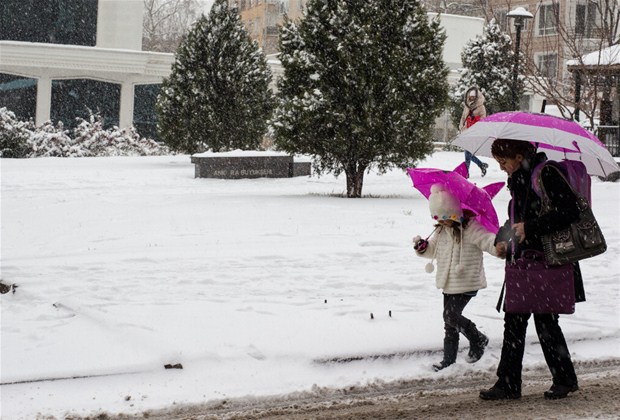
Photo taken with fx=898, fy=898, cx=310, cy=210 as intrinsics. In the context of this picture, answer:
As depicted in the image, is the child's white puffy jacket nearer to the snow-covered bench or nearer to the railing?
the snow-covered bench

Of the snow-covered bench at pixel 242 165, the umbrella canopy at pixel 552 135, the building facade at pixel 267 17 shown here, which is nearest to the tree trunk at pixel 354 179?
the snow-covered bench at pixel 242 165

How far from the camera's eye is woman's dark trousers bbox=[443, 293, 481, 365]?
5.89 metres

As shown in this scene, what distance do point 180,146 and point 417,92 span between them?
10.2 m

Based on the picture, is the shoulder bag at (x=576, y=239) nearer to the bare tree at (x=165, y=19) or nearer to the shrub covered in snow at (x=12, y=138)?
the shrub covered in snow at (x=12, y=138)

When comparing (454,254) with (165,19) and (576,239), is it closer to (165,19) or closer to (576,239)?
(576,239)

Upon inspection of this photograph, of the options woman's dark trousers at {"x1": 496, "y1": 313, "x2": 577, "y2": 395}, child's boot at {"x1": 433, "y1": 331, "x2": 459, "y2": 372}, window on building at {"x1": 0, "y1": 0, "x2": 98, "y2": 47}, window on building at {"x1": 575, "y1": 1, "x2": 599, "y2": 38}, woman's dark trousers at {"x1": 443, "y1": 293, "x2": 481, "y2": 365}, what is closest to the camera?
woman's dark trousers at {"x1": 496, "y1": 313, "x2": 577, "y2": 395}

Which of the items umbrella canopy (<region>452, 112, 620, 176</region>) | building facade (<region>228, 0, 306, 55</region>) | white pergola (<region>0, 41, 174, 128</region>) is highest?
building facade (<region>228, 0, 306, 55</region>)

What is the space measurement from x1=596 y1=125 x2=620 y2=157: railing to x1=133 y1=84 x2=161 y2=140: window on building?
1919 cm

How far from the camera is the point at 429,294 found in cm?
815

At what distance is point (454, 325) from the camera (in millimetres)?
5945

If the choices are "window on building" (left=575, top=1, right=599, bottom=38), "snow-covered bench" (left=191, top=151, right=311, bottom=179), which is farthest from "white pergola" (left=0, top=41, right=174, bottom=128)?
"snow-covered bench" (left=191, top=151, right=311, bottom=179)

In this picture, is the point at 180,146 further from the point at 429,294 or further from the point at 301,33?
the point at 429,294

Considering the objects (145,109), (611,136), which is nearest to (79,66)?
(145,109)

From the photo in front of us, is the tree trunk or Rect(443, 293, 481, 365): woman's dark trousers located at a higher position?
the tree trunk
